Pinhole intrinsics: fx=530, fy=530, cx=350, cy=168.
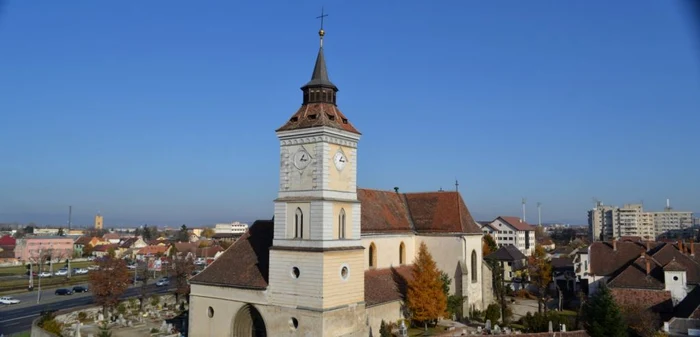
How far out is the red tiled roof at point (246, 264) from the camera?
32031mm

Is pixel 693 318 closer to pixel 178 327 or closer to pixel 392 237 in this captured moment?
pixel 392 237

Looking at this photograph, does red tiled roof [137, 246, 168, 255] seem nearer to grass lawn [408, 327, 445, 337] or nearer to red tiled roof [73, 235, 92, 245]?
red tiled roof [73, 235, 92, 245]

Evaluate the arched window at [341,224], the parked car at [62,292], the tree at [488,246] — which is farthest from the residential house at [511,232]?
the arched window at [341,224]

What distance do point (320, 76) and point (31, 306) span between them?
136 feet

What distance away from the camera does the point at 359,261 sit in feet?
104

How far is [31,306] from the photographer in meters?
53.2

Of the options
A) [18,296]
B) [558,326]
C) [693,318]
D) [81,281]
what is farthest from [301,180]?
[81,281]

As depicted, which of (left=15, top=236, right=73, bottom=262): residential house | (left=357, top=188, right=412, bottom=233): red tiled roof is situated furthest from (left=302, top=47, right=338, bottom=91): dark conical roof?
(left=15, top=236, right=73, bottom=262): residential house

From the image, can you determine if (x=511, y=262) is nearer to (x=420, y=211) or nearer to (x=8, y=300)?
(x=420, y=211)

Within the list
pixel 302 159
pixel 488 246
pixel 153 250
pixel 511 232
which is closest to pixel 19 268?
pixel 153 250

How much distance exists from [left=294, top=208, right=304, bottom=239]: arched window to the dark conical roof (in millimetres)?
7696

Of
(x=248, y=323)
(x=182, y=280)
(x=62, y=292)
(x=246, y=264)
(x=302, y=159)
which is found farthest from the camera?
(x=62, y=292)

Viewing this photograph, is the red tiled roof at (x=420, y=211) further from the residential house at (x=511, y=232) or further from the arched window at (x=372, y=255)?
the residential house at (x=511, y=232)

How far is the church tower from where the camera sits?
29.1m
